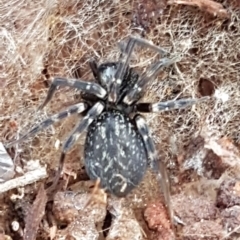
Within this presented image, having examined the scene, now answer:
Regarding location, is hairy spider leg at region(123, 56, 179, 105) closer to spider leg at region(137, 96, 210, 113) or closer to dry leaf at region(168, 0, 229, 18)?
spider leg at region(137, 96, 210, 113)

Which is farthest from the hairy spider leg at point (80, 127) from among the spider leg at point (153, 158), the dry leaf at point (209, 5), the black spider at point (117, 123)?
the dry leaf at point (209, 5)

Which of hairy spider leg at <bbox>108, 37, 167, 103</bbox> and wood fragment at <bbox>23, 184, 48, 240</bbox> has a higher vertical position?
hairy spider leg at <bbox>108, 37, 167, 103</bbox>

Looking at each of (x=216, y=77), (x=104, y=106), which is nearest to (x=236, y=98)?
(x=216, y=77)

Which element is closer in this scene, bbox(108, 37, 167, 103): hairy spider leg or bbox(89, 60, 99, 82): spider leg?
bbox(108, 37, 167, 103): hairy spider leg

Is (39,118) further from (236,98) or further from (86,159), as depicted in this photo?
(236,98)

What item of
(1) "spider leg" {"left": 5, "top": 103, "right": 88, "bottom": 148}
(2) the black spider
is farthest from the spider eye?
(1) "spider leg" {"left": 5, "top": 103, "right": 88, "bottom": 148}

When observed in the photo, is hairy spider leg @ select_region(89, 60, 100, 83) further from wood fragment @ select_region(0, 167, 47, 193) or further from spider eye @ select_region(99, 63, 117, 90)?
wood fragment @ select_region(0, 167, 47, 193)

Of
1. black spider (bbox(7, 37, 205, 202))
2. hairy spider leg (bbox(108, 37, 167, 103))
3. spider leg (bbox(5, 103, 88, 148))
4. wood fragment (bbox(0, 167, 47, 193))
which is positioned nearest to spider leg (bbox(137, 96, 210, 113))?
black spider (bbox(7, 37, 205, 202))

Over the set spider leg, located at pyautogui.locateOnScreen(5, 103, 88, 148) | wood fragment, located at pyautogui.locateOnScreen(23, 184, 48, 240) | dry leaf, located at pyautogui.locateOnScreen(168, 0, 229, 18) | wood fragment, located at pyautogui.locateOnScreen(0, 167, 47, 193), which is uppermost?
dry leaf, located at pyautogui.locateOnScreen(168, 0, 229, 18)
